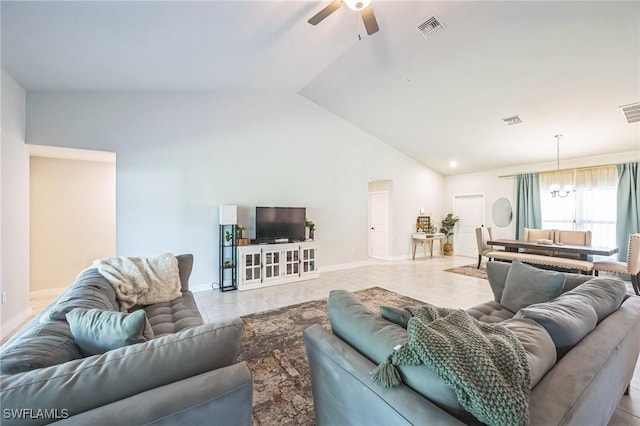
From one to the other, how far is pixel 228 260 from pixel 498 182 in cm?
726

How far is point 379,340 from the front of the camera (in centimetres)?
109

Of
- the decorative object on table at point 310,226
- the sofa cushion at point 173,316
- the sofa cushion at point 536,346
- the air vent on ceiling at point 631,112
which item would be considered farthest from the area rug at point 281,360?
the air vent on ceiling at point 631,112

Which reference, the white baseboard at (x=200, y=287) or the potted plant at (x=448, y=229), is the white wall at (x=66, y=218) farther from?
the potted plant at (x=448, y=229)

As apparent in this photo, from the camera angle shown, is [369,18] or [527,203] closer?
[369,18]

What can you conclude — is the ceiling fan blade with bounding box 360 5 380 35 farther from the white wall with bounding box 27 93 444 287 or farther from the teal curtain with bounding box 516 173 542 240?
the teal curtain with bounding box 516 173 542 240

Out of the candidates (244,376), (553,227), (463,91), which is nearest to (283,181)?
(463,91)

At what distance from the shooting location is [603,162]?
542cm

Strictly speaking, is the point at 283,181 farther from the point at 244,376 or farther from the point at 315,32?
the point at 244,376

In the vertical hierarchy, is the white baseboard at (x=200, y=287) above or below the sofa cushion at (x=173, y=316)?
below

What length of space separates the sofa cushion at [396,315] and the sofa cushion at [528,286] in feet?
5.10

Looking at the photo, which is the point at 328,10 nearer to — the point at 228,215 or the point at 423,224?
the point at 228,215

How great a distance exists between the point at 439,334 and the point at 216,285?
14.1 feet

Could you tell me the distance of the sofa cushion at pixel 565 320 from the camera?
1.20m

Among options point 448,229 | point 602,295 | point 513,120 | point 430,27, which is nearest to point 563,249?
point 513,120
